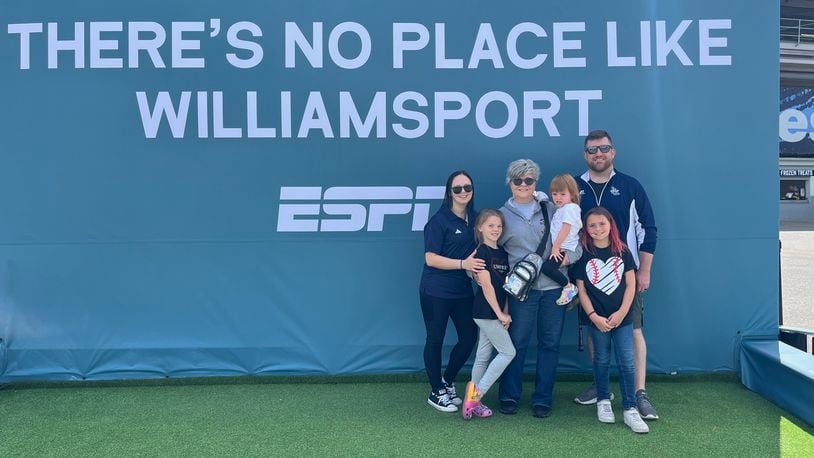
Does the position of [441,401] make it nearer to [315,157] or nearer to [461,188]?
[461,188]

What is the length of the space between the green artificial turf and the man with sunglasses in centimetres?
42

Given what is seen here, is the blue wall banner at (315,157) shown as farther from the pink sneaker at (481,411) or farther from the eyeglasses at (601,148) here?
the pink sneaker at (481,411)

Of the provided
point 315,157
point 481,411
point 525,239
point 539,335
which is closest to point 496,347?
point 539,335

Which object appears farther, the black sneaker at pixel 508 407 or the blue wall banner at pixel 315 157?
the blue wall banner at pixel 315 157

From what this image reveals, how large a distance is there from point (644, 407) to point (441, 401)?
116cm

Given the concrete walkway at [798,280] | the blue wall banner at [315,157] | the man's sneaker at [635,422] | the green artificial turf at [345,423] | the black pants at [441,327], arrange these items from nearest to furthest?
the green artificial turf at [345,423] → the man's sneaker at [635,422] → the black pants at [441,327] → the blue wall banner at [315,157] → the concrete walkway at [798,280]

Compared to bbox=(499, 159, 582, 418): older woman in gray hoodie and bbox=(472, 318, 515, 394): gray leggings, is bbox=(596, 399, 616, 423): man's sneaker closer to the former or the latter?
bbox=(499, 159, 582, 418): older woman in gray hoodie

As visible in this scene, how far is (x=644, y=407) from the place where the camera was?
9.79ft

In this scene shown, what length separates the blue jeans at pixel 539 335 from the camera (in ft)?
9.66

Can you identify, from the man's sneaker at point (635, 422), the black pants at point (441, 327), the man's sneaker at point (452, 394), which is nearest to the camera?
the man's sneaker at point (635, 422)

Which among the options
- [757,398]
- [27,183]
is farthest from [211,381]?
[757,398]

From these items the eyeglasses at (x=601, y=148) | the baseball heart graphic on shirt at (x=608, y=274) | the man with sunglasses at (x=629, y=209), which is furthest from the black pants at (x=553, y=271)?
the eyeglasses at (x=601, y=148)

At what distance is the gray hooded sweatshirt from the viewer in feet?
9.56

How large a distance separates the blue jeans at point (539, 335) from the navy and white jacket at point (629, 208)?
0.57 meters
